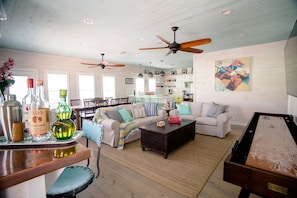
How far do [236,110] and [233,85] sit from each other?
0.92 metres

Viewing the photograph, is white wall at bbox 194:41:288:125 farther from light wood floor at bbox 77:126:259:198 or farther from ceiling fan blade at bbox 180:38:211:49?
light wood floor at bbox 77:126:259:198

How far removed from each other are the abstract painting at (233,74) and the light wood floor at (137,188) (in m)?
3.71

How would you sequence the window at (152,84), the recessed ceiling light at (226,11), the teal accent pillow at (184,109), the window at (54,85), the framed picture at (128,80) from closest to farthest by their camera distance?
the recessed ceiling light at (226,11) → the teal accent pillow at (184,109) → the window at (54,85) → the framed picture at (128,80) → the window at (152,84)

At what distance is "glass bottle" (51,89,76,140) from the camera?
973 millimetres

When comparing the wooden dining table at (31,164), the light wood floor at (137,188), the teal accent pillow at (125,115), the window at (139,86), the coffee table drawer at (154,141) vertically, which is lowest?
the light wood floor at (137,188)

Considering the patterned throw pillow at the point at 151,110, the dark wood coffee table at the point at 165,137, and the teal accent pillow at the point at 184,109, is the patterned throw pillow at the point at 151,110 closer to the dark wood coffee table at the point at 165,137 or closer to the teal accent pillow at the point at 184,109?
the teal accent pillow at the point at 184,109

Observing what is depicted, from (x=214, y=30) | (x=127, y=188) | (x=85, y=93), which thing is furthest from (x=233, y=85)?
(x=85, y=93)

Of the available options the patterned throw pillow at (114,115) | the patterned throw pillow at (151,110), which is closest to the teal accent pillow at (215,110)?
the patterned throw pillow at (151,110)

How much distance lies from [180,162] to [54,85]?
5.69 meters

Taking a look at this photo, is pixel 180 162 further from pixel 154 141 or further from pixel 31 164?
pixel 31 164

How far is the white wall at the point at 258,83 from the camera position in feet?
14.6

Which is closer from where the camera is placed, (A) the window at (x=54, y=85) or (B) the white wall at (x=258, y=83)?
(B) the white wall at (x=258, y=83)

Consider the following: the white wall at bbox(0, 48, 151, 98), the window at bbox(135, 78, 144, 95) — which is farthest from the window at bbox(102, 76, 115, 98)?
the window at bbox(135, 78, 144, 95)

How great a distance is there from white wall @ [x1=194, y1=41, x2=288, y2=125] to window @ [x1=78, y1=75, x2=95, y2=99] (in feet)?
17.2
